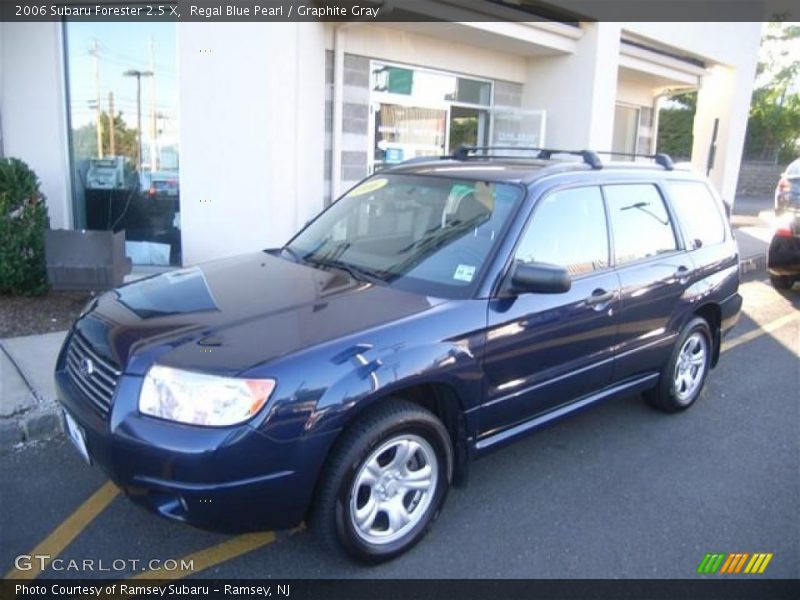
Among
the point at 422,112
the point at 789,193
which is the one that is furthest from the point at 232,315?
the point at 789,193

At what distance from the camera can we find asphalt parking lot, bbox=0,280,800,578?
2.93 metres

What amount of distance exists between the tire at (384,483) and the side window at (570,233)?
3.55ft

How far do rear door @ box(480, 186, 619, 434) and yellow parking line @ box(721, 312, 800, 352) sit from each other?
3171 millimetres

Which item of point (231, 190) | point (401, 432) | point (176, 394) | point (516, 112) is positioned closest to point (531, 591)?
point (401, 432)

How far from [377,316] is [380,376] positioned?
31 cm

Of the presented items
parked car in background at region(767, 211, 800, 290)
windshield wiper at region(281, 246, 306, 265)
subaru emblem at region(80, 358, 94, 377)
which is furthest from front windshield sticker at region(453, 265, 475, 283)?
parked car in background at region(767, 211, 800, 290)

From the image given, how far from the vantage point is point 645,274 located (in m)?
4.08

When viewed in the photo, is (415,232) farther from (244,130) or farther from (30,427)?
(244,130)

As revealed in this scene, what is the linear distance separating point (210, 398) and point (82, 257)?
14.1 feet

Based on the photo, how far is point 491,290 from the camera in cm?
318

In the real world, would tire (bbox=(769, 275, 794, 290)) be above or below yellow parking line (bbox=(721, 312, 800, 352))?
above

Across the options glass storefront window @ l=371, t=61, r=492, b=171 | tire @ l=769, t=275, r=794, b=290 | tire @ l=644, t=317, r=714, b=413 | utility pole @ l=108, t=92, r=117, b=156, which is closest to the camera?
tire @ l=644, t=317, r=714, b=413

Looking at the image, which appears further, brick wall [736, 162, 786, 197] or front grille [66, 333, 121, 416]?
brick wall [736, 162, 786, 197]

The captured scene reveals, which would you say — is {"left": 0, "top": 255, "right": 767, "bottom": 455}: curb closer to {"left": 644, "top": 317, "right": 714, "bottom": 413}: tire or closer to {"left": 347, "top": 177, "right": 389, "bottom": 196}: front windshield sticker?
{"left": 347, "top": 177, "right": 389, "bottom": 196}: front windshield sticker
